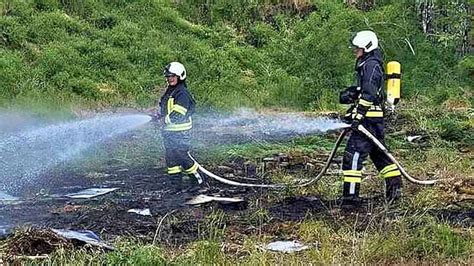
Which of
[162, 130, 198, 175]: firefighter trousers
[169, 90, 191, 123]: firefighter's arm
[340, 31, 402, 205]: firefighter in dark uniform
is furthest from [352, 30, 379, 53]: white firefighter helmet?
[162, 130, 198, 175]: firefighter trousers

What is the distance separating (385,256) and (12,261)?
2588 millimetres

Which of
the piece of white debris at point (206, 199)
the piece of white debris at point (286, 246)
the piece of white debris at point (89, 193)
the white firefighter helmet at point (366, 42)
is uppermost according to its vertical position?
the white firefighter helmet at point (366, 42)

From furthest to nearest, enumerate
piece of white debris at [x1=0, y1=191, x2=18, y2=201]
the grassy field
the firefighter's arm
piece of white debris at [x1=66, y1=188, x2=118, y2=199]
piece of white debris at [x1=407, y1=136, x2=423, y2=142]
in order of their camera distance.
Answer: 1. piece of white debris at [x1=407, y1=136, x2=423, y2=142]
2. the firefighter's arm
3. piece of white debris at [x1=66, y1=188, x2=118, y2=199]
4. piece of white debris at [x1=0, y1=191, x2=18, y2=201]
5. the grassy field

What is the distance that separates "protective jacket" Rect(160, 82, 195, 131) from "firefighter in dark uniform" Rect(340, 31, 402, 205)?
76.3 inches

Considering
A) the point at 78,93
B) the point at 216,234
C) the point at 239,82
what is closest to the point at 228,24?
the point at 239,82

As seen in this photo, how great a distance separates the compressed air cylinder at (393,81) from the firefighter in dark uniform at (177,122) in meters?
2.37

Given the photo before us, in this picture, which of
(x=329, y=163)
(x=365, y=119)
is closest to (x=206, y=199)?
(x=329, y=163)

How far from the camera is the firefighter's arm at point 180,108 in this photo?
902 centimetres

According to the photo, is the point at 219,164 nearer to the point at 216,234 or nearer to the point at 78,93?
the point at 216,234

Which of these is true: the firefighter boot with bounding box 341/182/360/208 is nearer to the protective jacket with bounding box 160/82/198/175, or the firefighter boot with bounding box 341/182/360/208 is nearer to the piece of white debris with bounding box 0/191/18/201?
the protective jacket with bounding box 160/82/198/175

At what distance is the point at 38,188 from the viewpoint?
9.38 metres

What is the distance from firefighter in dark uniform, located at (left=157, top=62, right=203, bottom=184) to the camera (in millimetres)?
9055

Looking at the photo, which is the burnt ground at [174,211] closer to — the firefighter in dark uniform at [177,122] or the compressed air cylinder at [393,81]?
the firefighter in dark uniform at [177,122]

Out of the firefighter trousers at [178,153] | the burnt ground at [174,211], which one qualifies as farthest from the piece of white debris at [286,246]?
the firefighter trousers at [178,153]
